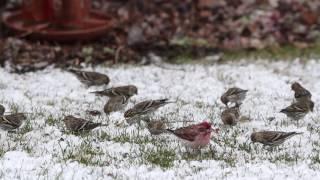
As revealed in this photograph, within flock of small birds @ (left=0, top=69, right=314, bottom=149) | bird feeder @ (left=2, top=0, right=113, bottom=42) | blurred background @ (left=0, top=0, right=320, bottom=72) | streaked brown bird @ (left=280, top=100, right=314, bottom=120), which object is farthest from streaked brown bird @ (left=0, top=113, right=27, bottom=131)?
bird feeder @ (left=2, top=0, right=113, bottom=42)

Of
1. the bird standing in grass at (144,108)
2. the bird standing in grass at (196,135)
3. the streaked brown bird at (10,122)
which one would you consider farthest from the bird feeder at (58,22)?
the bird standing in grass at (196,135)

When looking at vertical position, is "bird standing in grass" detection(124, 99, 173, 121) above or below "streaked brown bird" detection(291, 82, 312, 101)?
below

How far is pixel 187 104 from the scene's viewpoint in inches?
380

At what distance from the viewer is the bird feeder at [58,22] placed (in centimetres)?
1282

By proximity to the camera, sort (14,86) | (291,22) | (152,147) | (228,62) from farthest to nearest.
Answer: (291,22), (228,62), (14,86), (152,147)

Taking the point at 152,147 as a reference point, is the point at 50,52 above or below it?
Result: above

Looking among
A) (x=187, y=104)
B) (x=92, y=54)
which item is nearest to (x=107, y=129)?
(x=187, y=104)

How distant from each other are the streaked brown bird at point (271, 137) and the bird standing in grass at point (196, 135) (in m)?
0.54

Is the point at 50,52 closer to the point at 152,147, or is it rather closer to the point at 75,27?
the point at 75,27

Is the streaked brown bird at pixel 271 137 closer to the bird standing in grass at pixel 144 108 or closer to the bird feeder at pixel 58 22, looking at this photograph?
the bird standing in grass at pixel 144 108

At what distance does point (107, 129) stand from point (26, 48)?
15.7ft

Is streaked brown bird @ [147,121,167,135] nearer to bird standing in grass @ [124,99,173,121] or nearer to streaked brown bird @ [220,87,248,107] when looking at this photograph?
bird standing in grass @ [124,99,173,121]

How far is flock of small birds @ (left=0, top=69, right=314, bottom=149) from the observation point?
7547 millimetres

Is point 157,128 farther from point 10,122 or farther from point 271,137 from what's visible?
point 10,122
